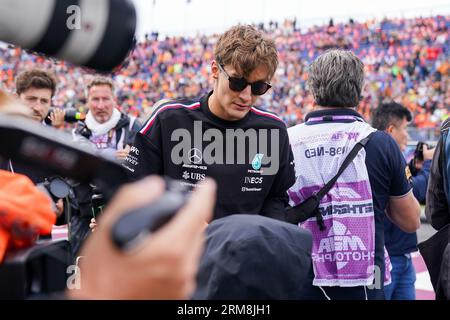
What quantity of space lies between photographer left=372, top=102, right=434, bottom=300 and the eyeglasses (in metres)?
1.21

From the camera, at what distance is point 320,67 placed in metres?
2.67

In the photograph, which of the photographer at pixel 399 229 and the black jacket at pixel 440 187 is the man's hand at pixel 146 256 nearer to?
the black jacket at pixel 440 187

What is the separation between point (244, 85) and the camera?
2.36 m

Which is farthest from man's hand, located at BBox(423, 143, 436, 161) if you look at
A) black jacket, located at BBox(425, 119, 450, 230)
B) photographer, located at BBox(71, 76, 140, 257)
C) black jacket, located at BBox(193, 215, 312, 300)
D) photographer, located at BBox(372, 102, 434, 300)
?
black jacket, located at BBox(193, 215, 312, 300)

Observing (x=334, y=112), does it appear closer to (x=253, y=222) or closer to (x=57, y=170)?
(x=253, y=222)

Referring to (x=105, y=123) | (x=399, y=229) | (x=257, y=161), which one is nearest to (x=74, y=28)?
(x=257, y=161)

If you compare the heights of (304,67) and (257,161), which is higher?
(304,67)

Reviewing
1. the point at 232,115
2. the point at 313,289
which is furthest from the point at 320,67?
the point at 313,289

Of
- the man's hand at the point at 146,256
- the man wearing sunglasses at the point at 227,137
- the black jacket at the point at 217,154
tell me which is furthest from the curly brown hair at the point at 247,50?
the man's hand at the point at 146,256

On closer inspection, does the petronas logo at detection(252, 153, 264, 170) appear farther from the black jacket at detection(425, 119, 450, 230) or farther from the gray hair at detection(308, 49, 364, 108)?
the black jacket at detection(425, 119, 450, 230)

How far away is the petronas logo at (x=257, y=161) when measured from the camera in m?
2.44

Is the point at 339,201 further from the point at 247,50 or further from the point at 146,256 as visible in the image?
the point at 146,256

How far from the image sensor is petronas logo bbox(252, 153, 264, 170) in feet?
8.01

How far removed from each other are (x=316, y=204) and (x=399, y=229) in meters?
1.06
